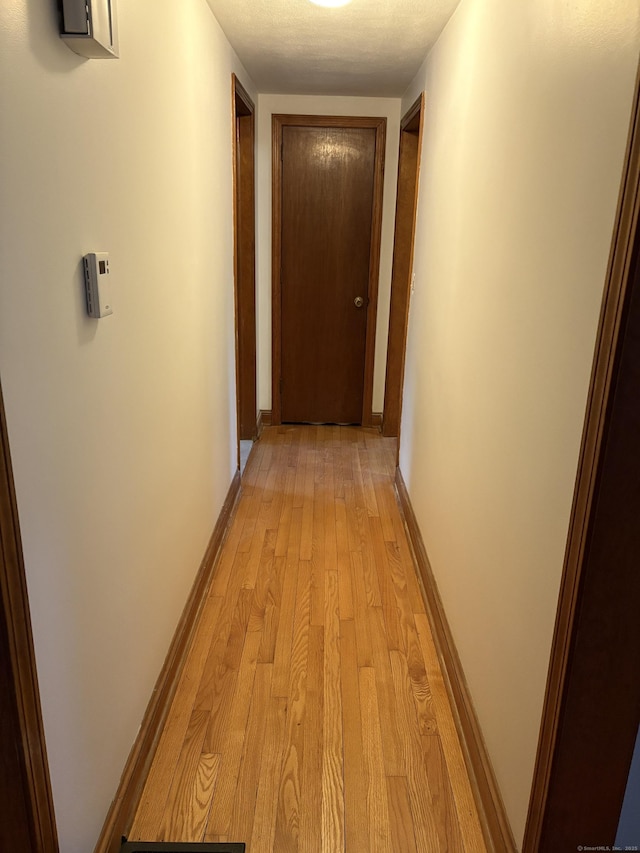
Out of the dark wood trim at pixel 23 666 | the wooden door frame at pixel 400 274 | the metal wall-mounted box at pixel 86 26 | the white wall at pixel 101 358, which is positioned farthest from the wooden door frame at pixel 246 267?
the dark wood trim at pixel 23 666

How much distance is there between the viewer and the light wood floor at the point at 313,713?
1560 millimetres

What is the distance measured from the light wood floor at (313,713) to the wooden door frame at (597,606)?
449 millimetres

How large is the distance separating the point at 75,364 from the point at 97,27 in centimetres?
60

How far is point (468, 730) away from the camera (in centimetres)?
177

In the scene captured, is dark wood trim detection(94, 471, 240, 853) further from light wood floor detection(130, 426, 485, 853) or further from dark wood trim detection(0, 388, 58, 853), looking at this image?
dark wood trim detection(0, 388, 58, 853)

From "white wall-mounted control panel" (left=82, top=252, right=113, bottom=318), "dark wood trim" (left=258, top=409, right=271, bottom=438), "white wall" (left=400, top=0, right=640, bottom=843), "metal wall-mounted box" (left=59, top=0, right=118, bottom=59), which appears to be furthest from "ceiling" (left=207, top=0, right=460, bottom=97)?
"dark wood trim" (left=258, top=409, right=271, bottom=438)

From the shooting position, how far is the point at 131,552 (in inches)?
62.2

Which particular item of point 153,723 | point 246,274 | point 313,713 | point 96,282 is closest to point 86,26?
point 96,282

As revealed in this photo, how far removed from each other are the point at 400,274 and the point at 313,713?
2.97 metres

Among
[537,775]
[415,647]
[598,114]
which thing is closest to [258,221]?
[415,647]

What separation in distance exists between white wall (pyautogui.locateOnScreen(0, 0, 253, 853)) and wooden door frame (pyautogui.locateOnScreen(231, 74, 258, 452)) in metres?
1.41

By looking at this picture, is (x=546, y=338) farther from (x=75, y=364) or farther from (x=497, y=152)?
(x=75, y=364)

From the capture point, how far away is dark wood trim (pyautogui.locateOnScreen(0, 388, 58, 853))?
2.99ft

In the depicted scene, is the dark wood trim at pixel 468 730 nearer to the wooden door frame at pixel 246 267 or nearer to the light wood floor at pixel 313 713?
the light wood floor at pixel 313 713
